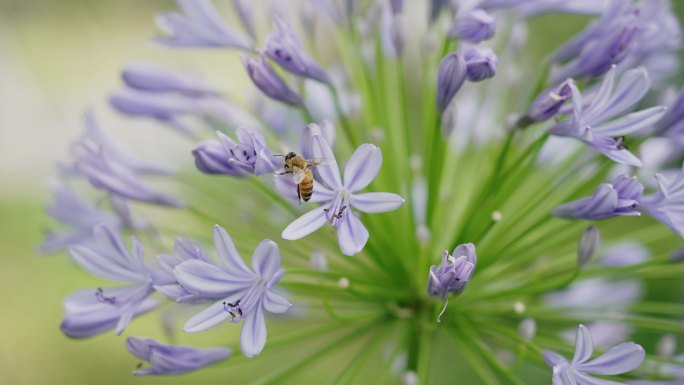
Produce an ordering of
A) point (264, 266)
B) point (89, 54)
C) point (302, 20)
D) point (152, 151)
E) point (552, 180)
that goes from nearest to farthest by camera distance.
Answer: point (264, 266)
point (552, 180)
point (302, 20)
point (152, 151)
point (89, 54)

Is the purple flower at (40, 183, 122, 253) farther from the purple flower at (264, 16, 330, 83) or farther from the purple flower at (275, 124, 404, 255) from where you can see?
the purple flower at (275, 124, 404, 255)

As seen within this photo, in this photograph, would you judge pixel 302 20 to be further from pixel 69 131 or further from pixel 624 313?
pixel 69 131

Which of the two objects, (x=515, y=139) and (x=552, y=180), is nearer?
(x=515, y=139)

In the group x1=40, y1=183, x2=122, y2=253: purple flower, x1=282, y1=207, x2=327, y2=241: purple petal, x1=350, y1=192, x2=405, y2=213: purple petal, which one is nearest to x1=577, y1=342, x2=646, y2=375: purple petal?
x1=350, y1=192, x2=405, y2=213: purple petal

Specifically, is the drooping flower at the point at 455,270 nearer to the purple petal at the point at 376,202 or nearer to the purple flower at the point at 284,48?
the purple petal at the point at 376,202

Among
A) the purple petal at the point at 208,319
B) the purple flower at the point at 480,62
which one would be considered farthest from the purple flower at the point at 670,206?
the purple petal at the point at 208,319

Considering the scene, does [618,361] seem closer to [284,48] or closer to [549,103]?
[549,103]

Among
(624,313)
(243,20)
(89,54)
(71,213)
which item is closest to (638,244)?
(624,313)
